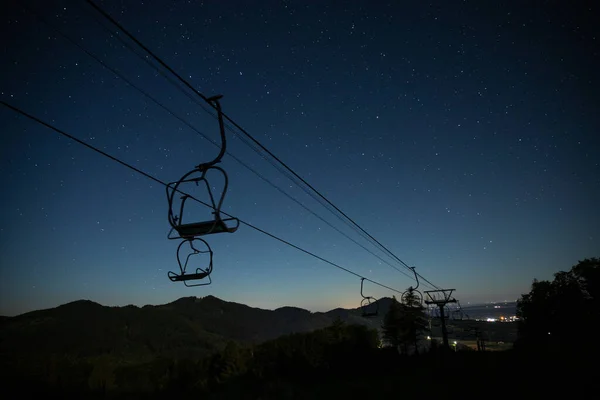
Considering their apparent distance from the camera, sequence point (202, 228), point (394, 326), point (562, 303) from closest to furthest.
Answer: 1. point (202, 228)
2. point (562, 303)
3. point (394, 326)

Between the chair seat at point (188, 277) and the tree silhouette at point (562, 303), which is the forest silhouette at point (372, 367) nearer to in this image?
the tree silhouette at point (562, 303)

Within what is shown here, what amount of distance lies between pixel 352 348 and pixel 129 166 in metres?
56.7

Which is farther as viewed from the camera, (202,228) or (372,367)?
(372,367)

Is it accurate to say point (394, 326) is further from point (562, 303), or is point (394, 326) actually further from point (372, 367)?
point (562, 303)

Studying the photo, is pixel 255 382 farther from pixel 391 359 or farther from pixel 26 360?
pixel 26 360

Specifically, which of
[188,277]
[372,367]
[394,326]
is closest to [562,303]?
[372,367]

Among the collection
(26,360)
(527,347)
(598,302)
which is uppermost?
(598,302)

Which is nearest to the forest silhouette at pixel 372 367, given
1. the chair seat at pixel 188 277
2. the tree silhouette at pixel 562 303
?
the tree silhouette at pixel 562 303

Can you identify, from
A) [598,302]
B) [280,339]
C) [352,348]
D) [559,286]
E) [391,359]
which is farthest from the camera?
[280,339]

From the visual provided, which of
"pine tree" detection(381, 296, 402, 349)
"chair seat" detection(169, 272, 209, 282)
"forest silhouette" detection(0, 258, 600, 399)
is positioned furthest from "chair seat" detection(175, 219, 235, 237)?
"pine tree" detection(381, 296, 402, 349)

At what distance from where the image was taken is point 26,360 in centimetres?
6900

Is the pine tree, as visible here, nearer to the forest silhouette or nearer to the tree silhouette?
the forest silhouette

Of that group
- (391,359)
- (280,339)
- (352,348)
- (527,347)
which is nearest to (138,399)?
(280,339)

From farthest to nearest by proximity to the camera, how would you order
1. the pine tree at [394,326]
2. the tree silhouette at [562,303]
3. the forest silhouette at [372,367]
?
the pine tree at [394,326]
the tree silhouette at [562,303]
the forest silhouette at [372,367]
